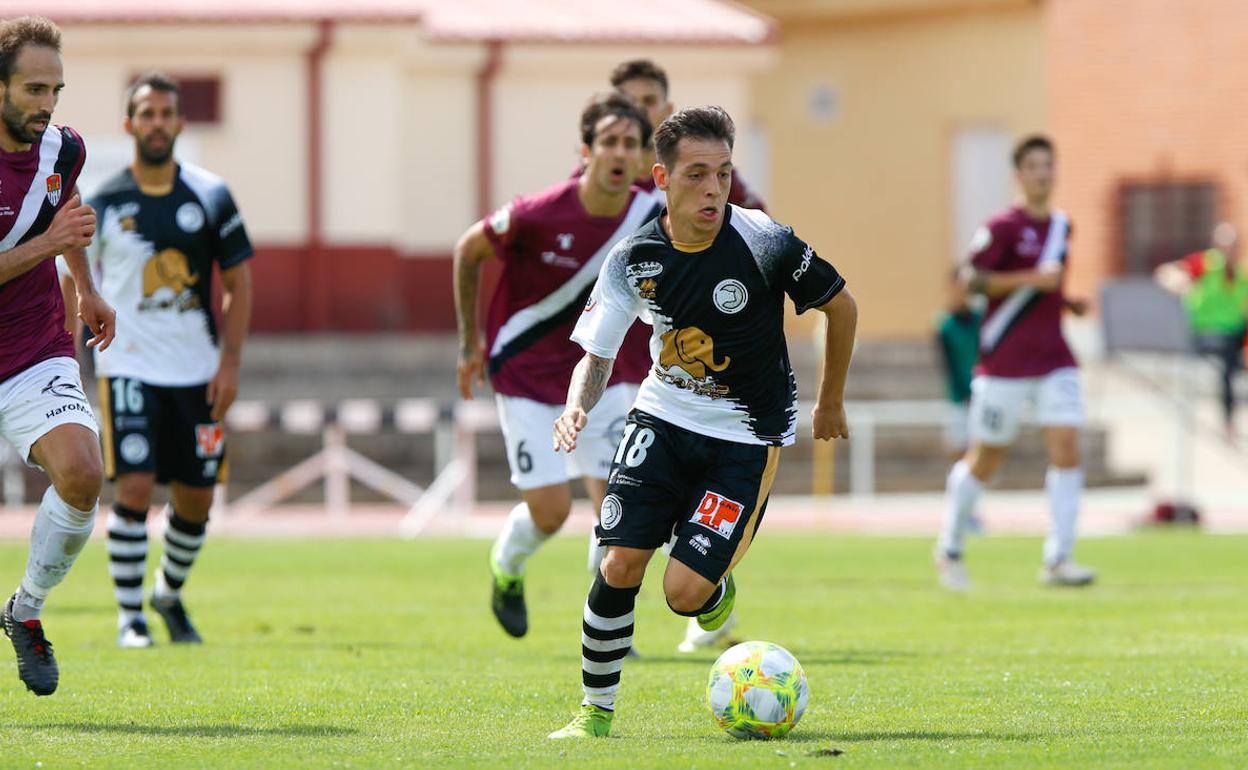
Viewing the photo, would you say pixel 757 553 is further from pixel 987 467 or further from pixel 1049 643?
pixel 1049 643

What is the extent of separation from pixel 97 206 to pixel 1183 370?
52.0 ft

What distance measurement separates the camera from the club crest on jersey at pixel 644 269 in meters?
7.49

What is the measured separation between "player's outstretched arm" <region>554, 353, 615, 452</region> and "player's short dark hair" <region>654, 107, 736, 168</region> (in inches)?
29.3

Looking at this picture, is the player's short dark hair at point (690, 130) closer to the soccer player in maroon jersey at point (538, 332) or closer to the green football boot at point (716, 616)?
the green football boot at point (716, 616)

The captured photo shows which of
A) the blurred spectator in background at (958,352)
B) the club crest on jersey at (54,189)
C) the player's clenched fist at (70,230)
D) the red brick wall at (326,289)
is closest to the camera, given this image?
the player's clenched fist at (70,230)

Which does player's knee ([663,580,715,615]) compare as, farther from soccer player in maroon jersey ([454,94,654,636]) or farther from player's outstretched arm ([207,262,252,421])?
player's outstretched arm ([207,262,252,421])

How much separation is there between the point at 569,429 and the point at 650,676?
92.2 inches

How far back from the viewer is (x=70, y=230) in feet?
25.5

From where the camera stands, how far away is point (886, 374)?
1061 inches

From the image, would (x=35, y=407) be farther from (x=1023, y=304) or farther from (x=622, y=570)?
(x=1023, y=304)

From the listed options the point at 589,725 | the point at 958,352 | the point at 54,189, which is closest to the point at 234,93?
the point at 958,352

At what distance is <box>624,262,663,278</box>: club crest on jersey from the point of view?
7488mm

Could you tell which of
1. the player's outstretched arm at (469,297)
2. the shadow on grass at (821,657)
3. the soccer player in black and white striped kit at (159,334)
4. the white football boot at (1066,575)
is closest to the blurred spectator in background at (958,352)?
the white football boot at (1066,575)

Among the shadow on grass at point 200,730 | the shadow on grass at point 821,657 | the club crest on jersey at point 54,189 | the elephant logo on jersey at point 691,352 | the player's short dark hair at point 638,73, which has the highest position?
the player's short dark hair at point 638,73
